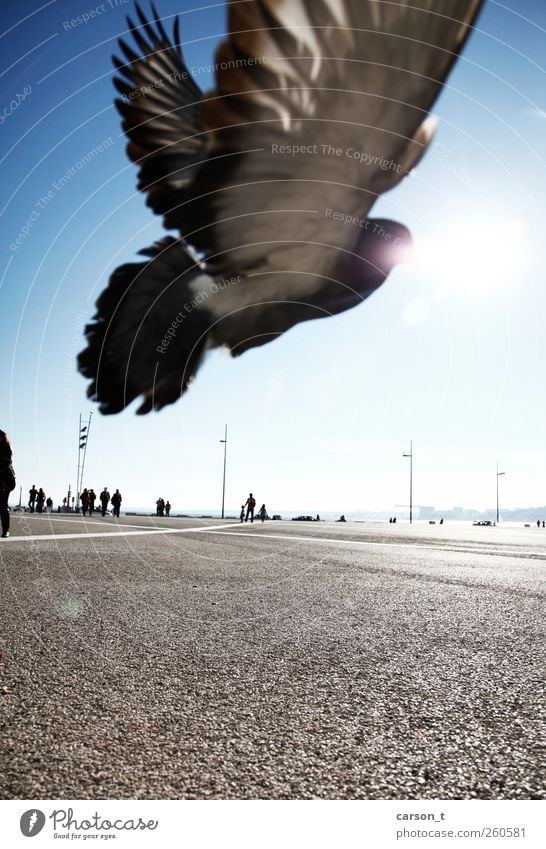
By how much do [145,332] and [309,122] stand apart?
3.84m

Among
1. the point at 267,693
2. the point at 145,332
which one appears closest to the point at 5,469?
the point at 145,332

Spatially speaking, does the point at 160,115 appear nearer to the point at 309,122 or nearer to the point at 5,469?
the point at 309,122

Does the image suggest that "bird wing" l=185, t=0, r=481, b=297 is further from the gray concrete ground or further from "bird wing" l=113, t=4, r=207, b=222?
the gray concrete ground

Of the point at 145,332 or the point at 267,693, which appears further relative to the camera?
the point at 145,332

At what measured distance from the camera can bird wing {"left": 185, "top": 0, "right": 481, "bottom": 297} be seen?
21.5 ft

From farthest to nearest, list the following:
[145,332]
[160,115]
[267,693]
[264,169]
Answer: [264,169], [145,332], [160,115], [267,693]

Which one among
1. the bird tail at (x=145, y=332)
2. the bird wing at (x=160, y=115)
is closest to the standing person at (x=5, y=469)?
the bird tail at (x=145, y=332)

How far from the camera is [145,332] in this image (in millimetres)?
8008

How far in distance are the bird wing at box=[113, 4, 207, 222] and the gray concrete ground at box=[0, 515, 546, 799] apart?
5.72 metres

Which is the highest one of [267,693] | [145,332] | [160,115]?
[160,115]

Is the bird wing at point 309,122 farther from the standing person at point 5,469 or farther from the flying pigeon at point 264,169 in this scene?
the standing person at point 5,469
